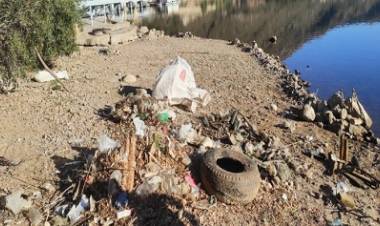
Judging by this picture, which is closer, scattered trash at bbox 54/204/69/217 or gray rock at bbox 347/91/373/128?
scattered trash at bbox 54/204/69/217

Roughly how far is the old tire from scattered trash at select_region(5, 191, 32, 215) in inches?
143

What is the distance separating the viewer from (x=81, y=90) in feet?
50.9

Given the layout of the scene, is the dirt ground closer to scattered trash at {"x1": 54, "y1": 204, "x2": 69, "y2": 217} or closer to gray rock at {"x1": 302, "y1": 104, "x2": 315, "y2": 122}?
gray rock at {"x1": 302, "y1": 104, "x2": 315, "y2": 122}

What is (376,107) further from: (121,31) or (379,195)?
(121,31)

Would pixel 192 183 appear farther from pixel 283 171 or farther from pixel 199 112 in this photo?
pixel 199 112

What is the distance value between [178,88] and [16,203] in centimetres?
690

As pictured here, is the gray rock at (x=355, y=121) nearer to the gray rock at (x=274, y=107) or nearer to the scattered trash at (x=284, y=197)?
the gray rock at (x=274, y=107)

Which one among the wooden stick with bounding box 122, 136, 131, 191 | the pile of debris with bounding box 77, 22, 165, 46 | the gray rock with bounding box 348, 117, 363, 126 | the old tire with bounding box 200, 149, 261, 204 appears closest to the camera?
the wooden stick with bounding box 122, 136, 131, 191

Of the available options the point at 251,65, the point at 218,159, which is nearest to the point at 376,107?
the point at 251,65

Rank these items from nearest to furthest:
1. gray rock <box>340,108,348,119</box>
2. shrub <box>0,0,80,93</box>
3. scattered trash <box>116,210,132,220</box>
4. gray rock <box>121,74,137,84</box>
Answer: scattered trash <box>116,210,132,220</box>, shrub <box>0,0,80,93</box>, gray rock <box>340,108,348,119</box>, gray rock <box>121,74,137,84</box>

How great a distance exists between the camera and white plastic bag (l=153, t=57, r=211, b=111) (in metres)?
14.6

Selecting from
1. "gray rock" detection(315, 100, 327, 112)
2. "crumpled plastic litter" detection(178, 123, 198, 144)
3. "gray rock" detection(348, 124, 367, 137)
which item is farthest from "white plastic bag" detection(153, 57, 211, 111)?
"gray rock" detection(348, 124, 367, 137)

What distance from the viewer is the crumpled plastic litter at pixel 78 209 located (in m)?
8.86

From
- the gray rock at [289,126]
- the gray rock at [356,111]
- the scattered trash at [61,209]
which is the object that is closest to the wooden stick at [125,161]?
the scattered trash at [61,209]
